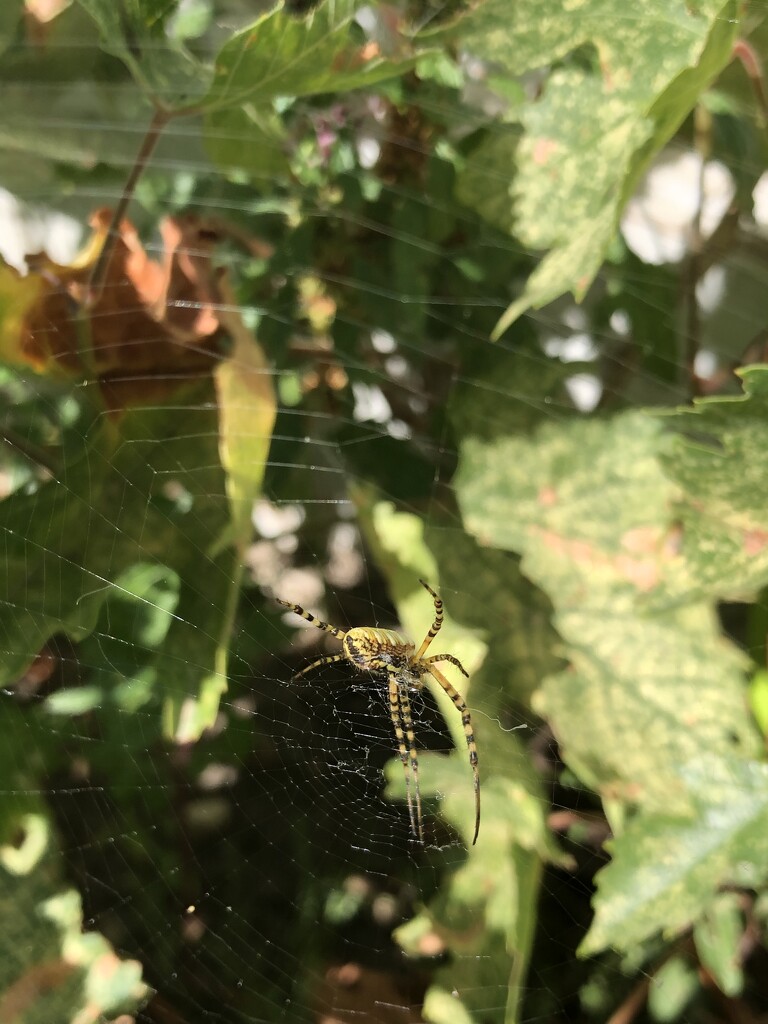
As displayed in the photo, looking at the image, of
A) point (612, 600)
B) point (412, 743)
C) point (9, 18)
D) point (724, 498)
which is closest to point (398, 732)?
point (412, 743)

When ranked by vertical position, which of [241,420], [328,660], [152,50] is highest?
[152,50]

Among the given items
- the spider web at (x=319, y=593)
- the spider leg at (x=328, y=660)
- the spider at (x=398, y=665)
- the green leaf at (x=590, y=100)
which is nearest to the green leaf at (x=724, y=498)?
the green leaf at (x=590, y=100)

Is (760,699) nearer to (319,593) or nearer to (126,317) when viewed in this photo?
(319,593)

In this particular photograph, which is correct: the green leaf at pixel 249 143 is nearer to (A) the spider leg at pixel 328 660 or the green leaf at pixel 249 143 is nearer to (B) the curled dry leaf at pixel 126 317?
(B) the curled dry leaf at pixel 126 317

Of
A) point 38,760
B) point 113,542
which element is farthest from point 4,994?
point 113,542

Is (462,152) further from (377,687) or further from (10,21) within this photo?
(377,687)
